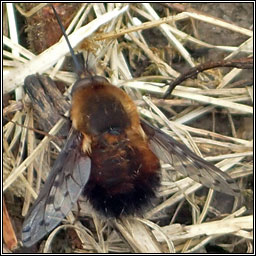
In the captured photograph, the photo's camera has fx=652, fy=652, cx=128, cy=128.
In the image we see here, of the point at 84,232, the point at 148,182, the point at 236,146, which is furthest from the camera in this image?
the point at 236,146

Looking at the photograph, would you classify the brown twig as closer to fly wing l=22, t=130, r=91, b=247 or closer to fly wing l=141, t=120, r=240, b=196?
fly wing l=141, t=120, r=240, b=196

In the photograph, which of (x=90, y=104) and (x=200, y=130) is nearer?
(x=90, y=104)

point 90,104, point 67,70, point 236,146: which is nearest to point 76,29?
point 67,70

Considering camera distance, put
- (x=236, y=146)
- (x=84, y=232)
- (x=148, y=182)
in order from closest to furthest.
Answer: (x=148, y=182) < (x=84, y=232) < (x=236, y=146)

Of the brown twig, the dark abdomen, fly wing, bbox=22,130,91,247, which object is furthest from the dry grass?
fly wing, bbox=22,130,91,247

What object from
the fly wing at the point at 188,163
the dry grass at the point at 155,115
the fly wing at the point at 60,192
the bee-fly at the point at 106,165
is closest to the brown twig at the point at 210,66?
the dry grass at the point at 155,115

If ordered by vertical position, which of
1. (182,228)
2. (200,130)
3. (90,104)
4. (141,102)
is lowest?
(182,228)

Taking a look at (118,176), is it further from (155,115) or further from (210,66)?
(210,66)

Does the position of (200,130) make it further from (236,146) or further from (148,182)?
(148,182)
